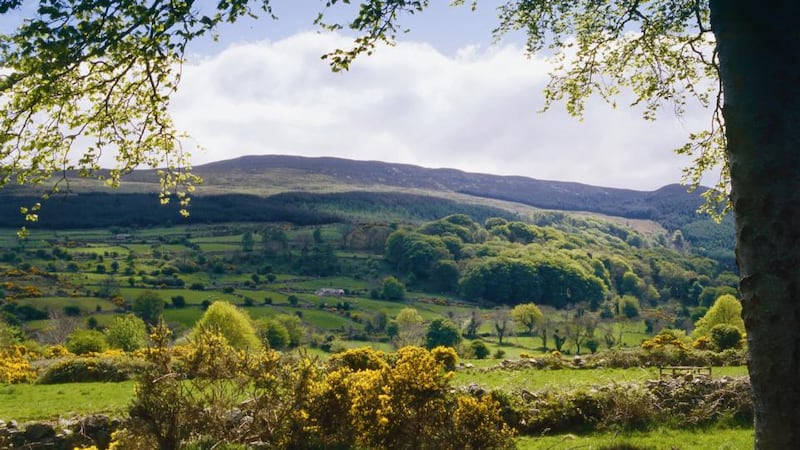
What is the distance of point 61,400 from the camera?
73.0 ft

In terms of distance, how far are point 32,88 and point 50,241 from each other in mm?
165891

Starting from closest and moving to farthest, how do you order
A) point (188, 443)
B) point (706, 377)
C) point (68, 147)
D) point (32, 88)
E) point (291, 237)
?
point (32, 88)
point (68, 147)
point (188, 443)
point (706, 377)
point (291, 237)

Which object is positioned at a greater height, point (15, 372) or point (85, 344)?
point (15, 372)

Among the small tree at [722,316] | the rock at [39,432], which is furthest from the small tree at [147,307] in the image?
the small tree at [722,316]

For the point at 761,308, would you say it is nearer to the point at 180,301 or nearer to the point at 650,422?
the point at 650,422

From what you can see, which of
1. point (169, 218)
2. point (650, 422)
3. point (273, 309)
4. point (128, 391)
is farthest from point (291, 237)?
point (650, 422)

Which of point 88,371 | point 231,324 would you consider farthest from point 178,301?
point 88,371

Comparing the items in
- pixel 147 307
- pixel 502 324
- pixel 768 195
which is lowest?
pixel 502 324

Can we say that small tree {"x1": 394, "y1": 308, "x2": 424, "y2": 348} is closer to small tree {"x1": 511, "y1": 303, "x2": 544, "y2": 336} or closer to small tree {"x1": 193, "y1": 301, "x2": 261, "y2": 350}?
small tree {"x1": 511, "y1": 303, "x2": 544, "y2": 336}

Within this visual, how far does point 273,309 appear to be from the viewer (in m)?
99.2

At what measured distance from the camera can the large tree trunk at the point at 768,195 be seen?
4.78 m

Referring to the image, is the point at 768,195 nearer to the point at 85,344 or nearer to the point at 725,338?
the point at 725,338

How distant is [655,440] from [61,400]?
70.5ft

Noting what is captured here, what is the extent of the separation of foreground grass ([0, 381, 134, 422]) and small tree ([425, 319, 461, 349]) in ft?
179
